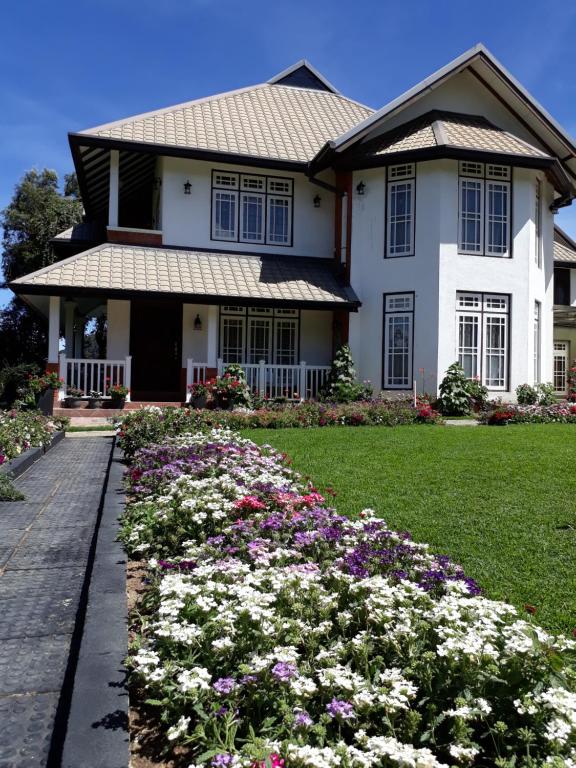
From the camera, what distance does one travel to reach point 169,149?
15.6 metres

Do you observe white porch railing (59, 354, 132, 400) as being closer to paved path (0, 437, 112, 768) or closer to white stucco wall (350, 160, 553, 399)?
white stucco wall (350, 160, 553, 399)

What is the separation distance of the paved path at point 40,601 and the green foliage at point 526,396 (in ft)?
36.7

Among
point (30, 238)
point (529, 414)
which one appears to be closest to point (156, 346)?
point (529, 414)

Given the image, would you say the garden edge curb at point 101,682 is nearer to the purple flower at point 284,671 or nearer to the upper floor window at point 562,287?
the purple flower at point 284,671

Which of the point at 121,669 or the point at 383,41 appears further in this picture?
the point at 383,41

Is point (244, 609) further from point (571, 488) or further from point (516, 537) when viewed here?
point (571, 488)

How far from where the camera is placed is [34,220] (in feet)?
98.5

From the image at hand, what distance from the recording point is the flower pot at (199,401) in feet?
46.5

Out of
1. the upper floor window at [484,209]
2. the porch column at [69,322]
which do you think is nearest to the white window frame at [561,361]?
the upper floor window at [484,209]

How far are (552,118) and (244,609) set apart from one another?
17.5 m

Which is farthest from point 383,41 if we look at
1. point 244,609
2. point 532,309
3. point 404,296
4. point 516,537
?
point 244,609

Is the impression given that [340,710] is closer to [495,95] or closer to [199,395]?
[199,395]

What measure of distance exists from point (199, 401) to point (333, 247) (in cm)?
651

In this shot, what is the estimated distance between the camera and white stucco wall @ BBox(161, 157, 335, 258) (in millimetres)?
16453
